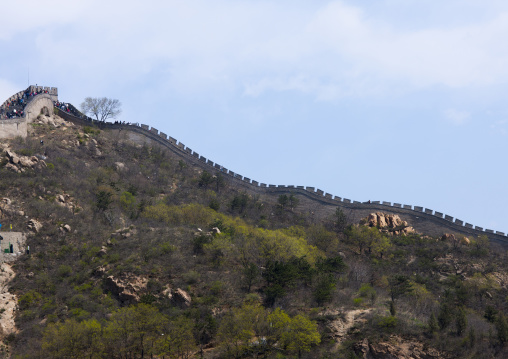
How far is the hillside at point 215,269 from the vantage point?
40000 mm

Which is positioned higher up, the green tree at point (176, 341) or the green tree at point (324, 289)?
the green tree at point (324, 289)

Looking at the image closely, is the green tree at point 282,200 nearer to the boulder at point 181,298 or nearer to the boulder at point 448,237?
the boulder at point 448,237

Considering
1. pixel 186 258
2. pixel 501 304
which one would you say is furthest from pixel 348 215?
pixel 186 258

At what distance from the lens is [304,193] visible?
74438mm

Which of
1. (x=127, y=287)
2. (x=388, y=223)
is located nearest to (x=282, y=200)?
(x=388, y=223)

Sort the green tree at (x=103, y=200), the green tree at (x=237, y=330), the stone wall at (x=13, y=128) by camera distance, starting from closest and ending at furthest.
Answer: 1. the green tree at (x=237, y=330)
2. the green tree at (x=103, y=200)
3. the stone wall at (x=13, y=128)

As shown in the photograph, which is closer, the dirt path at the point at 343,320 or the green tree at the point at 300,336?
the green tree at the point at 300,336

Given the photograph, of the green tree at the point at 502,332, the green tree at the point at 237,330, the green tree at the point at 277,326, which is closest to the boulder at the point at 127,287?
the green tree at the point at 237,330

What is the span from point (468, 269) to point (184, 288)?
994 inches

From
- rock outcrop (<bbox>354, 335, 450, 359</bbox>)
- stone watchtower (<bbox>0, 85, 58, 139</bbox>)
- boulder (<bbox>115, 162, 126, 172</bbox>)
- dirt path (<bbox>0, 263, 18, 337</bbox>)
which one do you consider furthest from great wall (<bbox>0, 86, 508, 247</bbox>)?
rock outcrop (<bbox>354, 335, 450, 359</bbox>)

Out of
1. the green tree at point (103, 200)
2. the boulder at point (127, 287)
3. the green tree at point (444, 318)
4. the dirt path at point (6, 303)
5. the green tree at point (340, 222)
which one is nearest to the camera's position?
the green tree at point (444, 318)

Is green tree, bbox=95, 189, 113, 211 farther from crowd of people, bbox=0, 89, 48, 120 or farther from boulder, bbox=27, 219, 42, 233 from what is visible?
crowd of people, bbox=0, 89, 48, 120

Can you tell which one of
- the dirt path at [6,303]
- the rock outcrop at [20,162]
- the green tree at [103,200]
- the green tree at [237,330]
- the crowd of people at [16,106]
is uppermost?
the crowd of people at [16,106]

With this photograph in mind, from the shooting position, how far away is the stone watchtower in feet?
212
